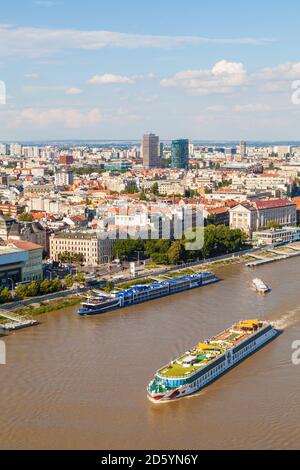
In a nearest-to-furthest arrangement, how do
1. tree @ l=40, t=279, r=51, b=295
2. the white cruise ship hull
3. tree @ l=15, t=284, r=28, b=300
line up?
the white cruise ship hull < tree @ l=15, t=284, r=28, b=300 < tree @ l=40, t=279, r=51, b=295

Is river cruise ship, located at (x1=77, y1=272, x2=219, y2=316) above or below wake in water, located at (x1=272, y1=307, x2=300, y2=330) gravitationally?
above

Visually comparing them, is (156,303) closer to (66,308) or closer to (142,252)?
(66,308)

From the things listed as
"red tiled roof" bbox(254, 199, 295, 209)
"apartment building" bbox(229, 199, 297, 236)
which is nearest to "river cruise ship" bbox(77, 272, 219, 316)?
→ "apartment building" bbox(229, 199, 297, 236)

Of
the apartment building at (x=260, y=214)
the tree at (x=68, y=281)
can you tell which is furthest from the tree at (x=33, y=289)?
the apartment building at (x=260, y=214)

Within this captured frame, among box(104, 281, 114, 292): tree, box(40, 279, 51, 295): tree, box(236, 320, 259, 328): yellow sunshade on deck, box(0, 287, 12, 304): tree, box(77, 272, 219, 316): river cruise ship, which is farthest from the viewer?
box(104, 281, 114, 292): tree

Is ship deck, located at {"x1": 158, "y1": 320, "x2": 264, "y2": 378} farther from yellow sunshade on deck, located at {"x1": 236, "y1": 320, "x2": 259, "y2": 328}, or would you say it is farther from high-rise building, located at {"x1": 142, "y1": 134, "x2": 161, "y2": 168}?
high-rise building, located at {"x1": 142, "y1": 134, "x2": 161, "y2": 168}

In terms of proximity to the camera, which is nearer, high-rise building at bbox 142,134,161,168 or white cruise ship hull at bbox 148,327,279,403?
white cruise ship hull at bbox 148,327,279,403

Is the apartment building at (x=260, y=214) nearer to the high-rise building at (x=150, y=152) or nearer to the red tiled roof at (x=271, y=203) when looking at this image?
the red tiled roof at (x=271, y=203)

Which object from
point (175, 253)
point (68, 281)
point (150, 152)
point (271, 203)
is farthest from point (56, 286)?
point (150, 152)
